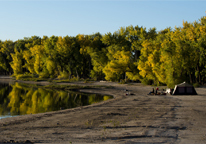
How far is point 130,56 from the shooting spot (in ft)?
221

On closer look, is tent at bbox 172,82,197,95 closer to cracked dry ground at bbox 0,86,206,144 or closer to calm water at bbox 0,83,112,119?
calm water at bbox 0,83,112,119

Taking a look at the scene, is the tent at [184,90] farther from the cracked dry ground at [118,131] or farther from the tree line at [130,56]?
the cracked dry ground at [118,131]

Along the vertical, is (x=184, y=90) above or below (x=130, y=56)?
below

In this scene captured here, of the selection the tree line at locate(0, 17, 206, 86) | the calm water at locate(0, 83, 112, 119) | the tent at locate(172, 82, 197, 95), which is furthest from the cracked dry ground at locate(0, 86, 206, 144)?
the tree line at locate(0, 17, 206, 86)

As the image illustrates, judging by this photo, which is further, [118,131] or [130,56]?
[130,56]

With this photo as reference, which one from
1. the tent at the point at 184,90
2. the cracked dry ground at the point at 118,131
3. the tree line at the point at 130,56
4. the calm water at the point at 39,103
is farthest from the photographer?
the tree line at the point at 130,56

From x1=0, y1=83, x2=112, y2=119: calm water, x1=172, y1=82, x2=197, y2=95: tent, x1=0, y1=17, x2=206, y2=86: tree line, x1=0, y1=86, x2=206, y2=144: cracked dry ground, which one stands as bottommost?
x1=0, y1=83, x2=112, y2=119: calm water

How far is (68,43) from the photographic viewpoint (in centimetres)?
8881

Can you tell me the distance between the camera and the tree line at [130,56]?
51094 millimetres

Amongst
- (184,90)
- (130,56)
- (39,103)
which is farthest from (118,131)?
(130,56)

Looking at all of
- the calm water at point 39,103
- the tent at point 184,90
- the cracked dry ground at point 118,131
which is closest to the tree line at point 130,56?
the tent at point 184,90

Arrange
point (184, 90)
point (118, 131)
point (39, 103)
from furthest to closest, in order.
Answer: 1. point (184, 90)
2. point (39, 103)
3. point (118, 131)

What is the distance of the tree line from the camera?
168 feet

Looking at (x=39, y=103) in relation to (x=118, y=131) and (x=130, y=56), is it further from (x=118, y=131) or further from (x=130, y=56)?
(x=130, y=56)
